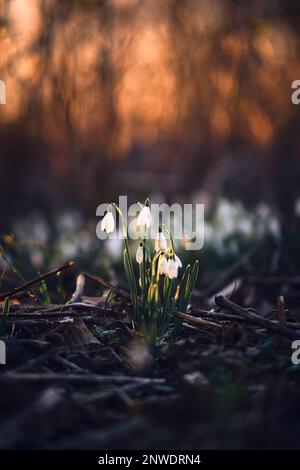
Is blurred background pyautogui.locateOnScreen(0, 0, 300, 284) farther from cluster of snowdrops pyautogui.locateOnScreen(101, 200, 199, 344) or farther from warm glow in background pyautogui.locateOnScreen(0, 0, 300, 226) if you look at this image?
cluster of snowdrops pyautogui.locateOnScreen(101, 200, 199, 344)

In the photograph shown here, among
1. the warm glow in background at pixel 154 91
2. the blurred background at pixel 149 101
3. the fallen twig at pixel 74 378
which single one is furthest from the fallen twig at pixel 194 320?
the warm glow in background at pixel 154 91

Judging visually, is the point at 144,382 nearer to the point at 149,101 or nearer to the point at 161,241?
the point at 161,241

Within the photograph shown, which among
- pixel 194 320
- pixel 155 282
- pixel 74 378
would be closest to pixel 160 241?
pixel 155 282

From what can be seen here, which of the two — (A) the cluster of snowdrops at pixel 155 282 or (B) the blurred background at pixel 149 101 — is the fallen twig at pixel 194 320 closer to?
(A) the cluster of snowdrops at pixel 155 282

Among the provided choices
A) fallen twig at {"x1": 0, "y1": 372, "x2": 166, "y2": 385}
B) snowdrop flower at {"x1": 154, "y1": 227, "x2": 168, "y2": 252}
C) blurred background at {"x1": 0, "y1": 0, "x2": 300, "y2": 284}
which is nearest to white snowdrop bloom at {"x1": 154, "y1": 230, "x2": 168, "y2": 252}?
snowdrop flower at {"x1": 154, "y1": 227, "x2": 168, "y2": 252}

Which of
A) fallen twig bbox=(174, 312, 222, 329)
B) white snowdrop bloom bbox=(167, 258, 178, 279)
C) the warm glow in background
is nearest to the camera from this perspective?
white snowdrop bloom bbox=(167, 258, 178, 279)

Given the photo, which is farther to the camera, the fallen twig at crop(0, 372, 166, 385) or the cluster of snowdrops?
the cluster of snowdrops

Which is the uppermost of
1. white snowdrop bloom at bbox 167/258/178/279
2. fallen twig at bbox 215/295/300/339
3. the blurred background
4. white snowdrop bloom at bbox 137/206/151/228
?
the blurred background

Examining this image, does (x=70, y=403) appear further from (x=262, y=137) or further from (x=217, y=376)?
(x=262, y=137)
